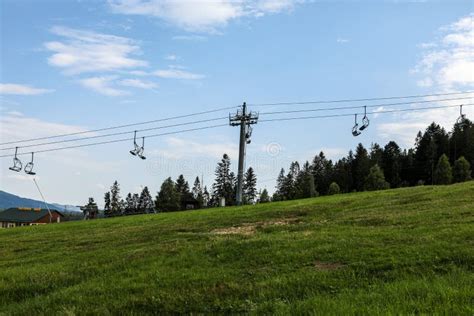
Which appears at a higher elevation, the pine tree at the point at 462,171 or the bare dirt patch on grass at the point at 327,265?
the pine tree at the point at 462,171

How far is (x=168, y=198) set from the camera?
14425cm

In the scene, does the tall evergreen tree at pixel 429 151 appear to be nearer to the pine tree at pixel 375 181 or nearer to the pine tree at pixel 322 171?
the pine tree at pixel 375 181

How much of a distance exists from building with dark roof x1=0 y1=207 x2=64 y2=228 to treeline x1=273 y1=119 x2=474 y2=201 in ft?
217

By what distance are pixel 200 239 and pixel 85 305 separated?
8.39 m

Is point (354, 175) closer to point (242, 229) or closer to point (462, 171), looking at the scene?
point (462, 171)

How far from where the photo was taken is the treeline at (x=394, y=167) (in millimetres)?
109938

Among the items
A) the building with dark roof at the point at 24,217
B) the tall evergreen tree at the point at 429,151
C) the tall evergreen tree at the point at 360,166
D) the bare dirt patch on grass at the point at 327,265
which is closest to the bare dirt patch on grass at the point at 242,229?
the bare dirt patch on grass at the point at 327,265

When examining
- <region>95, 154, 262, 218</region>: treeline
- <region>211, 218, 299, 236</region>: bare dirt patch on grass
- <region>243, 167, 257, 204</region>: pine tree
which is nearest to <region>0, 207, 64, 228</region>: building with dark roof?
<region>95, 154, 262, 218</region>: treeline

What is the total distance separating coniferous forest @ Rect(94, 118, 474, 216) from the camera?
110625mm

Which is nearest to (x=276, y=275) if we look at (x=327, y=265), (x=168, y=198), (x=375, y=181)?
(x=327, y=265)

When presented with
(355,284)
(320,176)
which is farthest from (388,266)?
(320,176)

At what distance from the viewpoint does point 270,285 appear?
31.2ft

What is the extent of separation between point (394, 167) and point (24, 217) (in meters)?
99.1

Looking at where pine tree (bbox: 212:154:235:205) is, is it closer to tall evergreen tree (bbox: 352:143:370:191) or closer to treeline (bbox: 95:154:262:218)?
treeline (bbox: 95:154:262:218)
